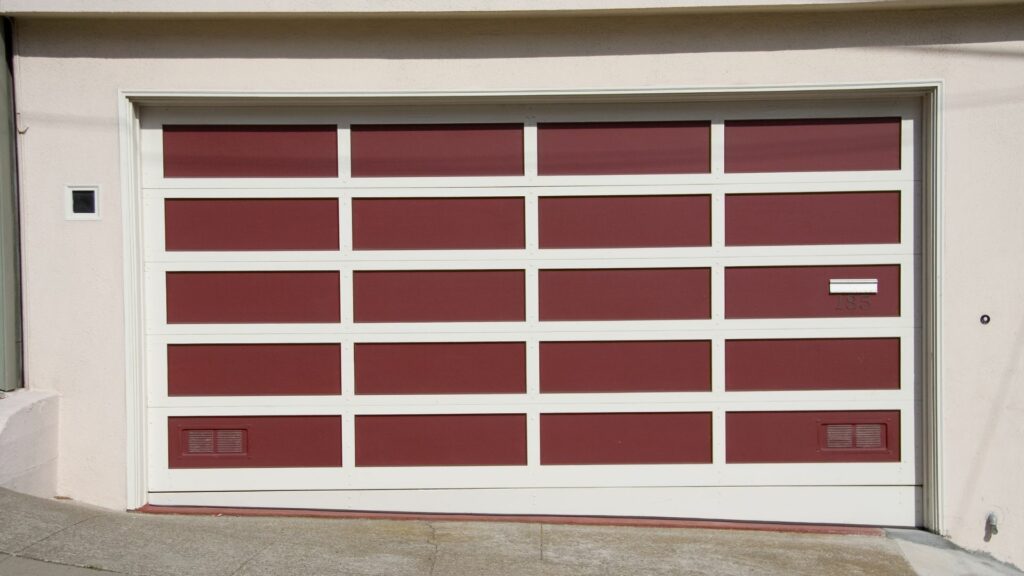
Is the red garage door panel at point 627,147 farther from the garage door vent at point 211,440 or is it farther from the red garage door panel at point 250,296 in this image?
the garage door vent at point 211,440

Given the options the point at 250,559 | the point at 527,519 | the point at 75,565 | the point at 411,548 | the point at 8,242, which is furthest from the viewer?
the point at 527,519

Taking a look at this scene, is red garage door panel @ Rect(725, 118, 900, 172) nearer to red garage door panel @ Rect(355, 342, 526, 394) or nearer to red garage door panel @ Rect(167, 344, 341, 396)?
red garage door panel @ Rect(355, 342, 526, 394)

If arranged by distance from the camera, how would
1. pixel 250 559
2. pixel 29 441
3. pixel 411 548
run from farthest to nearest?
pixel 29 441, pixel 411 548, pixel 250 559

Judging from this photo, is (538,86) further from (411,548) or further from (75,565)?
(75,565)

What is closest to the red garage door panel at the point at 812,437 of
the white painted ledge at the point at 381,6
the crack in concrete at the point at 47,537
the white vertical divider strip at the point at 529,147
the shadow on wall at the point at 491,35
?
the white vertical divider strip at the point at 529,147

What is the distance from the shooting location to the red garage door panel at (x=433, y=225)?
5469 mm

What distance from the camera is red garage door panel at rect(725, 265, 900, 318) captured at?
5.46 meters

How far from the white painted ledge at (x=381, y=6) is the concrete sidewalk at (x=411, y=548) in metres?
2.72

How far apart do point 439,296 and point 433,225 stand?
430 mm

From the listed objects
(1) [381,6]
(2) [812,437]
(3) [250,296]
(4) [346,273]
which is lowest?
(2) [812,437]

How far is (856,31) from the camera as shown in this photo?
5.29 meters

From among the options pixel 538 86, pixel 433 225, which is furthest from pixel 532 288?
pixel 538 86

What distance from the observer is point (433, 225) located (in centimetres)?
547

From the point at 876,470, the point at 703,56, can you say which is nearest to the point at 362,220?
the point at 703,56
